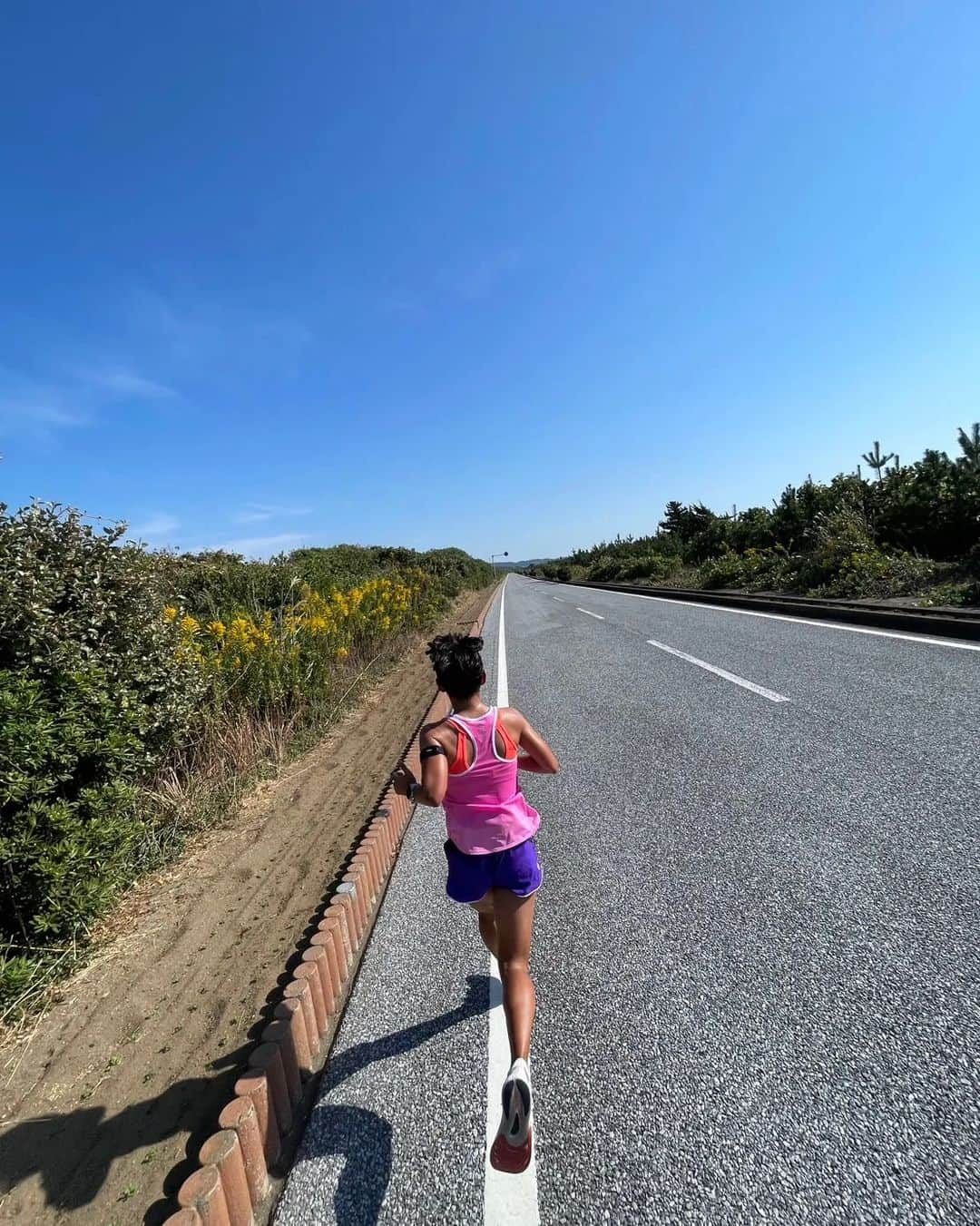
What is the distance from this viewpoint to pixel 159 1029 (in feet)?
8.51

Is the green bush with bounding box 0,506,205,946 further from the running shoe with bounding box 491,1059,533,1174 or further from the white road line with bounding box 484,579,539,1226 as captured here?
the running shoe with bounding box 491,1059,533,1174

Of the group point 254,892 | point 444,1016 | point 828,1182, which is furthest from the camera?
point 254,892

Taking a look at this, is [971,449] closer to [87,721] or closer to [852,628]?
[852,628]

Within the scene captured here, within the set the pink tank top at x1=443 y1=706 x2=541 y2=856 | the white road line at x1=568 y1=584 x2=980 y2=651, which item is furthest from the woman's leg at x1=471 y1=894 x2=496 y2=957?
the white road line at x1=568 y1=584 x2=980 y2=651

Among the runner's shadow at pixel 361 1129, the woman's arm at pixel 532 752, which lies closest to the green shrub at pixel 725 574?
the woman's arm at pixel 532 752

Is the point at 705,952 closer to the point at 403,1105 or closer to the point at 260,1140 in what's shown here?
the point at 403,1105

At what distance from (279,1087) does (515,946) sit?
37.1 inches

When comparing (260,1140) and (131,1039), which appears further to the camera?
(131,1039)

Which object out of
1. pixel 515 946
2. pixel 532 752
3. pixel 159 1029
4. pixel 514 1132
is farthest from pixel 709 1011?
pixel 159 1029

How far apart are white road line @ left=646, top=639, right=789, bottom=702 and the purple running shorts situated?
485 cm

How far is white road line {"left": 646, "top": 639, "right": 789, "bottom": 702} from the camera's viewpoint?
6.25 m

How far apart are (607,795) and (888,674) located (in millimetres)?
4034

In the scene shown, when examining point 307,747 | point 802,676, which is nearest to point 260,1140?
point 307,747

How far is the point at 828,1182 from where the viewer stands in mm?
1614
